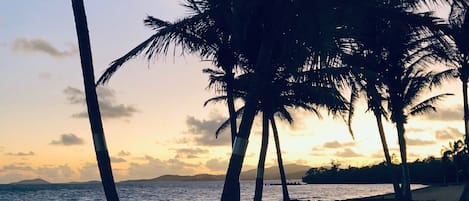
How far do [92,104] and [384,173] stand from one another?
437 ft

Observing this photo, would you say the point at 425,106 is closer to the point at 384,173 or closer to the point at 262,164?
the point at 262,164

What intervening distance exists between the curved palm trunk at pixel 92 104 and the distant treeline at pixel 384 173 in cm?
6274

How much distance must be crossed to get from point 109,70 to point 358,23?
456 cm

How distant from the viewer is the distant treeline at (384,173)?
282 feet

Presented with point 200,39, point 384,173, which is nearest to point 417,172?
point 384,173

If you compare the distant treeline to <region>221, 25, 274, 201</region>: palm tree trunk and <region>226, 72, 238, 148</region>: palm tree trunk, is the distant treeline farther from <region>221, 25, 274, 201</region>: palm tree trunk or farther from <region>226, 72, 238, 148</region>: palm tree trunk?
<region>221, 25, 274, 201</region>: palm tree trunk

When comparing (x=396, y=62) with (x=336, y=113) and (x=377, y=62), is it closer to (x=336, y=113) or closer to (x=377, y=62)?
(x=377, y=62)

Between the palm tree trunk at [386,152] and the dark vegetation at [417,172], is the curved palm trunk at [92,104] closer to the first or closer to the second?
the palm tree trunk at [386,152]

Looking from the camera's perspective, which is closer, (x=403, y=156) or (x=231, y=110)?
(x=231, y=110)

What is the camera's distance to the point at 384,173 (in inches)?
5433

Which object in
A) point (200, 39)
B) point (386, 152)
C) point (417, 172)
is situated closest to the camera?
point (200, 39)

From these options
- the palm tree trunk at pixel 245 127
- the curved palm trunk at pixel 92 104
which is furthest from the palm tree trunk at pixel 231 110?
the curved palm trunk at pixel 92 104

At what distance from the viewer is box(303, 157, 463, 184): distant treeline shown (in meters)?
85.9

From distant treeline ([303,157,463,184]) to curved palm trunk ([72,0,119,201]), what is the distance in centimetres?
6274
